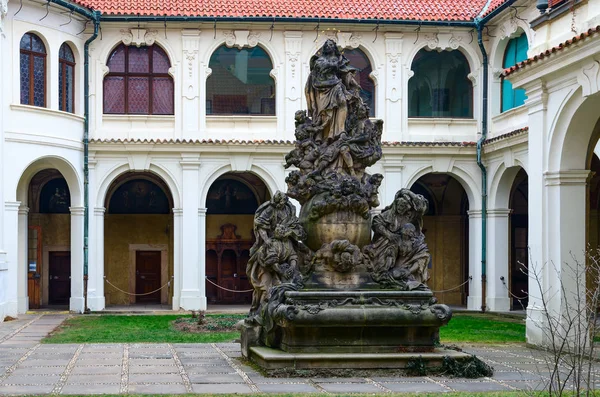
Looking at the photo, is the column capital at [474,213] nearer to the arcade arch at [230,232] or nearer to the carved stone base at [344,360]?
→ the arcade arch at [230,232]

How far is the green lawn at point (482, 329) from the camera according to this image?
18.9 m

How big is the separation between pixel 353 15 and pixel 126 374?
57.9 feet

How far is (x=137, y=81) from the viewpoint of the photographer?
2869 cm

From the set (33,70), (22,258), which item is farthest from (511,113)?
(22,258)

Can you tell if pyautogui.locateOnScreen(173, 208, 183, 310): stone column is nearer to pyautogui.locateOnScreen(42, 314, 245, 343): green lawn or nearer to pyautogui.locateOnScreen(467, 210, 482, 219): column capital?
pyautogui.locateOnScreen(42, 314, 245, 343): green lawn

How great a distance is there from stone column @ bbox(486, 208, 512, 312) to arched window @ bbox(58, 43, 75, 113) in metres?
12.2

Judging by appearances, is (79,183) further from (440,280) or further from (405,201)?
(405,201)

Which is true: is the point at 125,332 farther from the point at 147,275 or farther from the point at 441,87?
the point at 441,87

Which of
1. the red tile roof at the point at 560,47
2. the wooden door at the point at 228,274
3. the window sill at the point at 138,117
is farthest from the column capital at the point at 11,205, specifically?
the red tile roof at the point at 560,47

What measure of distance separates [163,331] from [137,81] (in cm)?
1017

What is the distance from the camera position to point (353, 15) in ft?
93.1

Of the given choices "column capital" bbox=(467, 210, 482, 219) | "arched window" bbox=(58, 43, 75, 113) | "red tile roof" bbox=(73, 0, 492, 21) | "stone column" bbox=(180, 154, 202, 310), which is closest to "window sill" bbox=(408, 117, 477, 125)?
"column capital" bbox=(467, 210, 482, 219)

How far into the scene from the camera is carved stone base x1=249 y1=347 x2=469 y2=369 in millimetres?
12320

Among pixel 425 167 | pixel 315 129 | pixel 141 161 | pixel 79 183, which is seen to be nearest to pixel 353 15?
pixel 425 167
